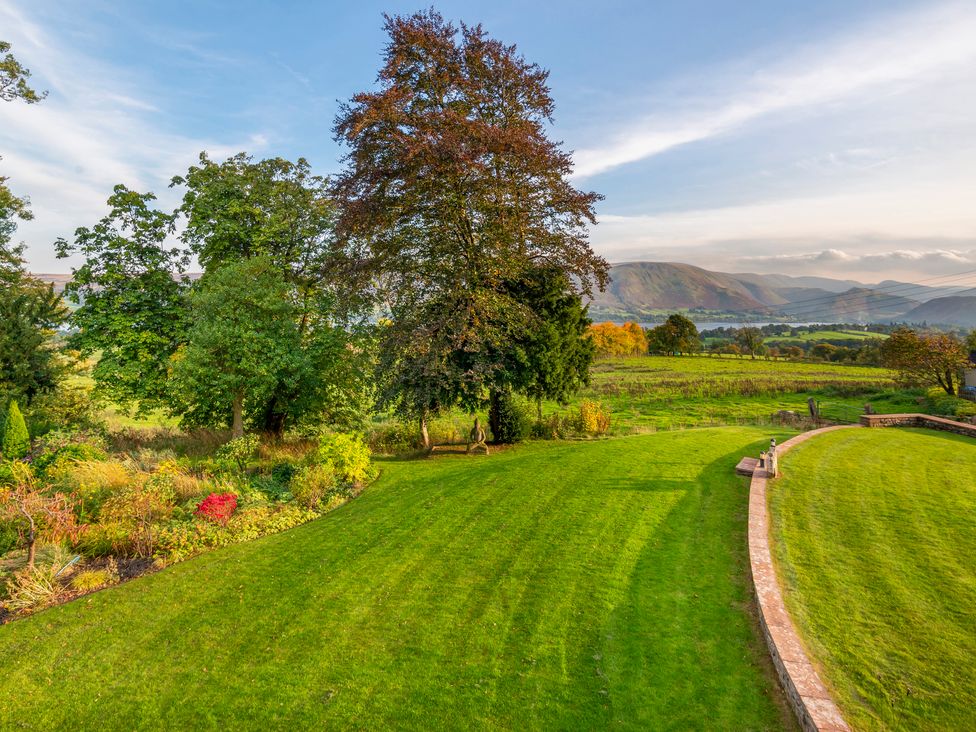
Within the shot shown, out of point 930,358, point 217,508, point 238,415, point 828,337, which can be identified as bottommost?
point 217,508

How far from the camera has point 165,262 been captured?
19125mm

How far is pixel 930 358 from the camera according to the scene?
2700cm

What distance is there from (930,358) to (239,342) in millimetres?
37831

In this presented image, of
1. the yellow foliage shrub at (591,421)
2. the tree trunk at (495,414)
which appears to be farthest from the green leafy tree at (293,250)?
the yellow foliage shrub at (591,421)

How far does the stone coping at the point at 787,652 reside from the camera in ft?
14.4

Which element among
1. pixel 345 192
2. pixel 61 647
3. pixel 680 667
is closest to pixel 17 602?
pixel 61 647

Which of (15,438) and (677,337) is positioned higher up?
(677,337)

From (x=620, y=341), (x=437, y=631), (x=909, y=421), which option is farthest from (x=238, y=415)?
(x=620, y=341)

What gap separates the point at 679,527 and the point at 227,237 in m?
20.3

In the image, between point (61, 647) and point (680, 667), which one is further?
point (61, 647)

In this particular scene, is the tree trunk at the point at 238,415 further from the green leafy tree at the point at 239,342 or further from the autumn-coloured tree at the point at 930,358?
the autumn-coloured tree at the point at 930,358

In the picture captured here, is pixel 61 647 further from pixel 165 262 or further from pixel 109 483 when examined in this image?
pixel 165 262

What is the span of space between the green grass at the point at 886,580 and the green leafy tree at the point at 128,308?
69.4ft

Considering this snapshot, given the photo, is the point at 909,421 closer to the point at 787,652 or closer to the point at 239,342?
the point at 787,652
